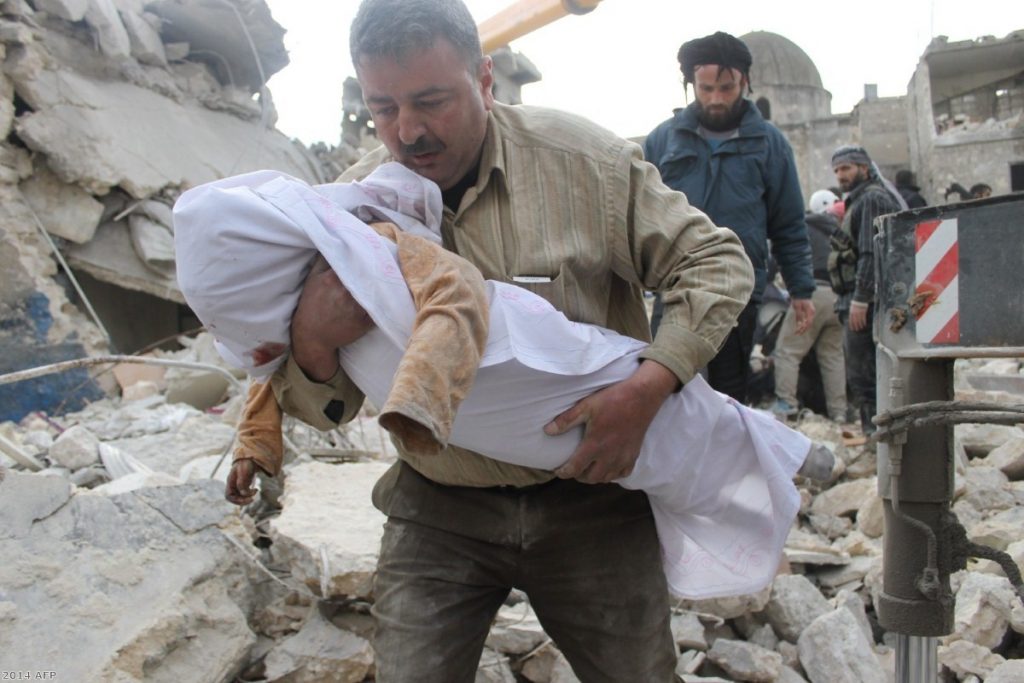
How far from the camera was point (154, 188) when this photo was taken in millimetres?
6785

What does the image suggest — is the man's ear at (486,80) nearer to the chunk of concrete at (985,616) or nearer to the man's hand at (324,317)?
the man's hand at (324,317)

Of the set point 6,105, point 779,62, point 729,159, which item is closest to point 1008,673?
point 729,159

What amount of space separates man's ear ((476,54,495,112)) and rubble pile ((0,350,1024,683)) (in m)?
1.52

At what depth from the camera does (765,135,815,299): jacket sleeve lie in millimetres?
3777

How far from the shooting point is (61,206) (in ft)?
21.0

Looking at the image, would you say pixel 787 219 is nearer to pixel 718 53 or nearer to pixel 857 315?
pixel 718 53

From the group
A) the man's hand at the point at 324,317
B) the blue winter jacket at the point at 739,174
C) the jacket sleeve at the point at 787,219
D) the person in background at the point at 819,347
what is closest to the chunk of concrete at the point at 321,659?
the man's hand at the point at 324,317

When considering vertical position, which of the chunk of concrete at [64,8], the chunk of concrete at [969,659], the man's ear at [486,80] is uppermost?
the chunk of concrete at [64,8]

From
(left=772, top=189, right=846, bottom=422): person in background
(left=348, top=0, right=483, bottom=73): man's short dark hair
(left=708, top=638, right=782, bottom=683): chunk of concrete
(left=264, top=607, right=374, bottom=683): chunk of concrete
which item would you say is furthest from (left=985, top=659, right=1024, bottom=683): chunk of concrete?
(left=772, top=189, right=846, bottom=422): person in background

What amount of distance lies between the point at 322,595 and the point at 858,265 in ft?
12.1

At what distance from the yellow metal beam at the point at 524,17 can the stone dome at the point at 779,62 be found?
20.5 m

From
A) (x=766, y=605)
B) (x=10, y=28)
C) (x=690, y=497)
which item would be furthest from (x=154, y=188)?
(x=690, y=497)

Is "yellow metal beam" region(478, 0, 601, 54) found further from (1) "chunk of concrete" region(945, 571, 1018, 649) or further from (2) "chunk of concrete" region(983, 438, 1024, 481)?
(1) "chunk of concrete" region(945, 571, 1018, 649)

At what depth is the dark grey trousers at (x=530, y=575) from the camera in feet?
5.42
